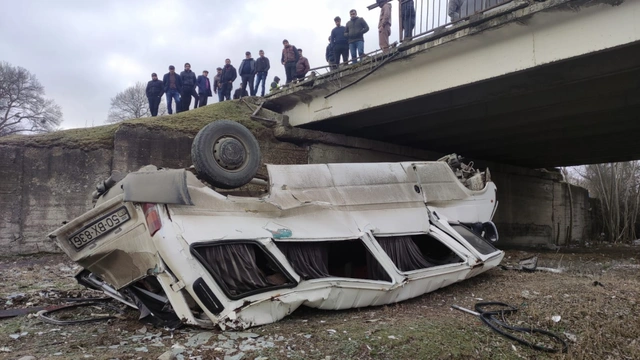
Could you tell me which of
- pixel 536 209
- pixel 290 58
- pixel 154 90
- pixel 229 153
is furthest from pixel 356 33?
pixel 536 209

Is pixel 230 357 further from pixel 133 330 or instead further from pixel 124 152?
pixel 124 152

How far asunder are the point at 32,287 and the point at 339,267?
4451mm

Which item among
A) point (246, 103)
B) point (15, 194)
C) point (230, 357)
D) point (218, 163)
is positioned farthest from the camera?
point (246, 103)

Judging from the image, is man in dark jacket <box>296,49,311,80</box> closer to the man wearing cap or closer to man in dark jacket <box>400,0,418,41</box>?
the man wearing cap

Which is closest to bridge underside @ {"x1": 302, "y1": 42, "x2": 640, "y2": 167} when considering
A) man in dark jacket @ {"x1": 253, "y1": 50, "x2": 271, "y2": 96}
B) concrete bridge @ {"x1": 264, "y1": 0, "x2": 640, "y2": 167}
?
concrete bridge @ {"x1": 264, "y1": 0, "x2": 640, "y2": 167}

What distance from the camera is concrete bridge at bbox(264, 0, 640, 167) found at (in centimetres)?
641

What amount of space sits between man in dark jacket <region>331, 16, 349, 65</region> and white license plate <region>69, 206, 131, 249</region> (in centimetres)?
772

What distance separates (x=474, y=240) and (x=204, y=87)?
385 inches

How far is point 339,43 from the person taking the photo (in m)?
9.96

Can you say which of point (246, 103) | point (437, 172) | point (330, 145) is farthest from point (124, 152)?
point (437, 172)

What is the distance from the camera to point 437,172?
5.50 meters

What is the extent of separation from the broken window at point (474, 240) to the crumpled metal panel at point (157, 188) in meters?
3.39

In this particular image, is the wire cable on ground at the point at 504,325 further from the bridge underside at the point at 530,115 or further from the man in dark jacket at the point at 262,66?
the man in dark jacket at the point at 262,66

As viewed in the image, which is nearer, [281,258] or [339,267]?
[281,258]
